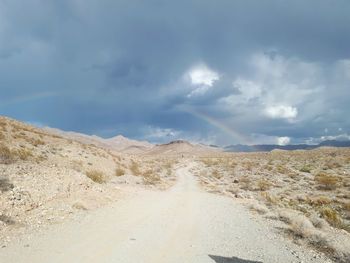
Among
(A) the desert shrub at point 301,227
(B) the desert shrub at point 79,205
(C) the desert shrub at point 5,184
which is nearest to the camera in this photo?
(A) the desert shrub at point 301,227

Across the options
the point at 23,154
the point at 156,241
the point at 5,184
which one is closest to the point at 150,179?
the point at 23,154

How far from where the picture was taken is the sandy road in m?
10.9

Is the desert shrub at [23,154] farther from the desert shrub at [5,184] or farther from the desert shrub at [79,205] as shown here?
the desert shrub at [79,205]

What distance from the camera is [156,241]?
42.0 ft

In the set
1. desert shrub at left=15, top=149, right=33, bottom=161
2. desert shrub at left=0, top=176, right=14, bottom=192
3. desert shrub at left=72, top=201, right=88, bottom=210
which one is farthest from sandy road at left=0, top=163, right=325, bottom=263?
desert shrub at left=15, top=149, right=33, bottom=161

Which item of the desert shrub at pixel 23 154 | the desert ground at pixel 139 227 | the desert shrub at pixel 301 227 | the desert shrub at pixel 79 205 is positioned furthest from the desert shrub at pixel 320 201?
the desert shrub at pixel 23 154

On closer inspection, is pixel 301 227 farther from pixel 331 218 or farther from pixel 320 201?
pixel 320 201

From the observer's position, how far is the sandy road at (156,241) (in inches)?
430

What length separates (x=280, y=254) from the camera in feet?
39.3

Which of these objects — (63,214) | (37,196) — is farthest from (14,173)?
(63,214)

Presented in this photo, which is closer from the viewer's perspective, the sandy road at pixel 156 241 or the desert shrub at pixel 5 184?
the sandy road at pixel 156 241

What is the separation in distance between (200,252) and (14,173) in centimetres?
1272

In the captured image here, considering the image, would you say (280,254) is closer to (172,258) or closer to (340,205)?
(172,258)

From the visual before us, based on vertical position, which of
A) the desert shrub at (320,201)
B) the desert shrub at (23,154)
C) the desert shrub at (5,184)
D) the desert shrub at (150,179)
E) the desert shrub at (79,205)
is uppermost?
the desert shrub at (23,154)
